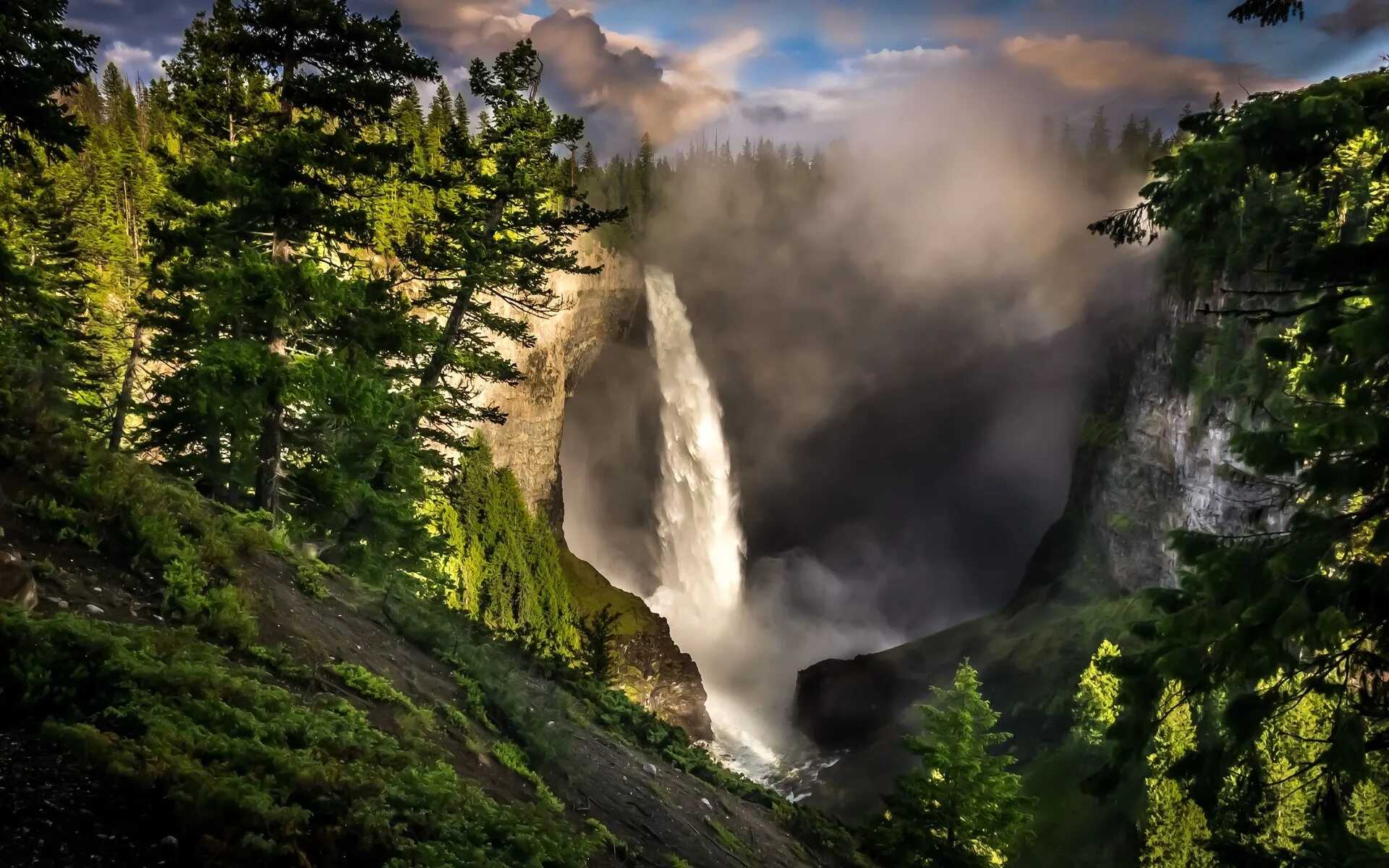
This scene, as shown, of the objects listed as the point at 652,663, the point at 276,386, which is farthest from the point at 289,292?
the point at 652,663

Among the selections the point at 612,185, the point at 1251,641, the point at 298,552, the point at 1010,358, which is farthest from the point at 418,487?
the point at 612,185

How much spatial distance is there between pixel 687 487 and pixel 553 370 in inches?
698

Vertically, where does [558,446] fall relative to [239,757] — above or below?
above

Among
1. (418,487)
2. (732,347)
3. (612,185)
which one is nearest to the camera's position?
(418,487)

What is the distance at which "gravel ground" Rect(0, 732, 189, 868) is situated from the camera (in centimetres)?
336

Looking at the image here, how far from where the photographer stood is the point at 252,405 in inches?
430

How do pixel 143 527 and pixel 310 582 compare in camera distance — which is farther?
pixel 310 582

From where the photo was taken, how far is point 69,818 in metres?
3.55

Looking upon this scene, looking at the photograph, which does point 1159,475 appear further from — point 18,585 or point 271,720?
point 18,585

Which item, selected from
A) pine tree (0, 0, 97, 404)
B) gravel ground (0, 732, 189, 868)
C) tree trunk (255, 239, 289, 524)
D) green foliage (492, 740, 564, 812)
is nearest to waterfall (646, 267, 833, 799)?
tree trunk (255, 239, 289, 524)

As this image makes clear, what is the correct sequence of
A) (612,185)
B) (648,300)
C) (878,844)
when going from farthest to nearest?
(612,185) → (648,300) → (878,844)

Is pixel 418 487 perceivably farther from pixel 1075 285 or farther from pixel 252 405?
pixel 1075 285

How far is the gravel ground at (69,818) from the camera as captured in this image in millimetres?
3357

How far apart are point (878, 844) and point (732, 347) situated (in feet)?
198
